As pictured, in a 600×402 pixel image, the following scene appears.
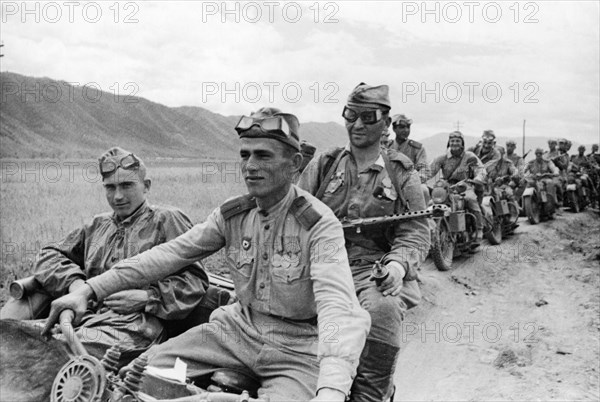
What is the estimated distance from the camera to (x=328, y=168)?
16.8 feet

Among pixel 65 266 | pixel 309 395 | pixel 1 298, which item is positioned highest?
pixel 65 266

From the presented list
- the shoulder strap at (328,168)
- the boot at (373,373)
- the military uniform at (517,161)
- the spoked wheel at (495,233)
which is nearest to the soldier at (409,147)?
the spoked wheel at (495,233)

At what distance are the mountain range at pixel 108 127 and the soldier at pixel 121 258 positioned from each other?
43198 millimetres

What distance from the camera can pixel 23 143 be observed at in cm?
5156

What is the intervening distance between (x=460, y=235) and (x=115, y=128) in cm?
5930

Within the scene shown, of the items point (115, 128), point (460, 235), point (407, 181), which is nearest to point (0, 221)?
point (460, 235)

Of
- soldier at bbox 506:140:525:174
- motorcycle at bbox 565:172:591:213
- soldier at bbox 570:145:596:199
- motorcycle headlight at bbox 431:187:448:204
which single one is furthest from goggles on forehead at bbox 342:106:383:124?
soldier at bbox 570:145:596:199

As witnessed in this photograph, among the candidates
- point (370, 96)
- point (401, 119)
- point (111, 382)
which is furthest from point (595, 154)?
point (111, 382)

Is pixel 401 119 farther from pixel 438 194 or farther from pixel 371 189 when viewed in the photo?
pixel 371 189

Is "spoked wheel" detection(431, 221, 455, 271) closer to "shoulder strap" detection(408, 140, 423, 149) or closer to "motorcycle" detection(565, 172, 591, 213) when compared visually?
"shoulder strap" detection(408, 140, 423, 149)

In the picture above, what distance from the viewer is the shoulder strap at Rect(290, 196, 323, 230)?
10.6ft

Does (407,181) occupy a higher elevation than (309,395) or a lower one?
higher

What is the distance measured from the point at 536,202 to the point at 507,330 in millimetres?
8650

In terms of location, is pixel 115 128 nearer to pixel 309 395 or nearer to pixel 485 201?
pixel 485 201
